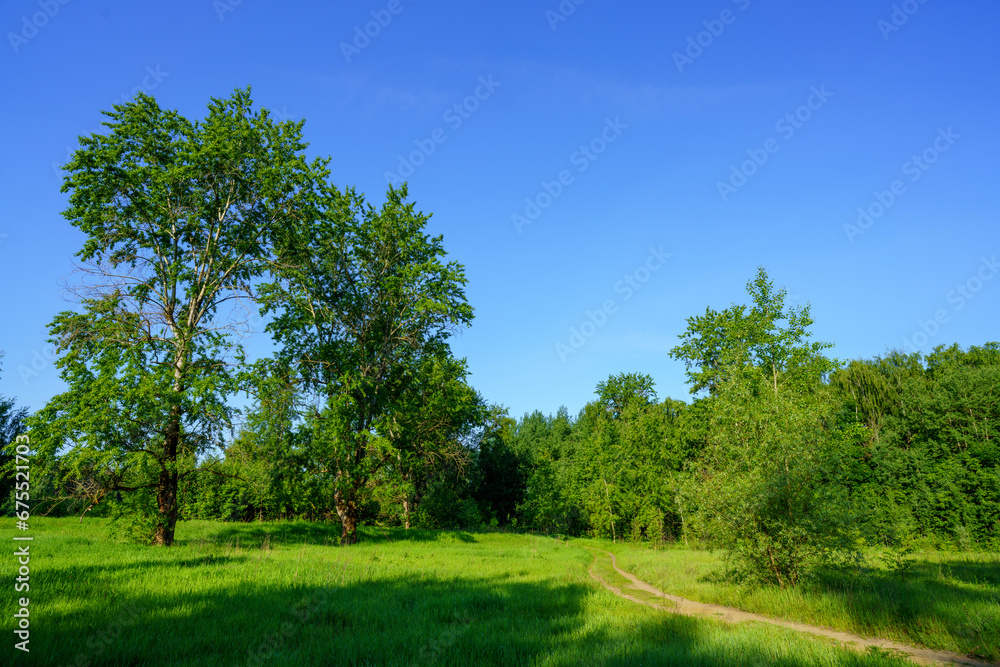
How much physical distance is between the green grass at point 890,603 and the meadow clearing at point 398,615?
0.05 metres

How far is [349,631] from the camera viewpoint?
749 cm

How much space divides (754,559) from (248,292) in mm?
20675

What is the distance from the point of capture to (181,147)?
18.3 m

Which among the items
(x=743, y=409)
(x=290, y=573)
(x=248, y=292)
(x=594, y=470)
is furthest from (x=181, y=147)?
(x=594, y=470)

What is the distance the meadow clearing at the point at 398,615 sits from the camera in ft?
20.6

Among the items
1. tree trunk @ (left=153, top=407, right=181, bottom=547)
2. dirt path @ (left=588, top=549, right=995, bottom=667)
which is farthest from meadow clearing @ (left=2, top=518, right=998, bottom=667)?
tree trunk @ (left=153, top=407, right=181, bottom=547)

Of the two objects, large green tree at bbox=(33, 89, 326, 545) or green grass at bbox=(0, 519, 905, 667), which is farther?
large green tree at bbox=(33, 89, 326, 545)

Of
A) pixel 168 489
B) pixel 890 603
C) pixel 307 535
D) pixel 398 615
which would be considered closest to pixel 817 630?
pixel 890 603

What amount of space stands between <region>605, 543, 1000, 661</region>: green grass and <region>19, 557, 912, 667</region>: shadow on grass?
136 inches

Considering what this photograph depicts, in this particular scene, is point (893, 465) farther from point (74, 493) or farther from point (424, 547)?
point (74, 493)

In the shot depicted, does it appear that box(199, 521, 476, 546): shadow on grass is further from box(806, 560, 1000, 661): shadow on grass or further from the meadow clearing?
box(806, 560, 1000, 661): shadow on grass

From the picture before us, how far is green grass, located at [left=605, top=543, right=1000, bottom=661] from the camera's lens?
30.5 ft

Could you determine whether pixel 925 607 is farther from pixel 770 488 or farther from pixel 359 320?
pixel 359 320

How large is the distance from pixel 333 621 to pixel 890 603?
40.1 feet
